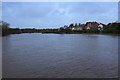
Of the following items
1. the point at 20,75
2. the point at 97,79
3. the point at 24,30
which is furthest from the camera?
the point at 24,30

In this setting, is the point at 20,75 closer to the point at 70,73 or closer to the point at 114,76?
the point at 70,73

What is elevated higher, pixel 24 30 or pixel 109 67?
pixel 24 30

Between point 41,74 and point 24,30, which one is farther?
point 24,30

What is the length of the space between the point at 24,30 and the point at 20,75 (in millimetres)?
57579

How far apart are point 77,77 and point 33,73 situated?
1250mm

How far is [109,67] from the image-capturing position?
16.0 feet

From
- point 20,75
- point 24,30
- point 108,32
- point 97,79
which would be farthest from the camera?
point 24,30

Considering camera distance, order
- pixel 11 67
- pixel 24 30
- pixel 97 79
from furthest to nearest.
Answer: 1. pixel 24 30
2. pixel 11 67
3. pixel 97 79

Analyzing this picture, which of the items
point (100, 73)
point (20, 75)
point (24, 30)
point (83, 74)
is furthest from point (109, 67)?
point (24, 30)

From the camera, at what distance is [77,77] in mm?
3797

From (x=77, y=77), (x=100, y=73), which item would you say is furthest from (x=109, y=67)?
(x=77, y=77)

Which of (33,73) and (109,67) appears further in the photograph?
(109,67)

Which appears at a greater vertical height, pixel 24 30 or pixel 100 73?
pixel 24 30

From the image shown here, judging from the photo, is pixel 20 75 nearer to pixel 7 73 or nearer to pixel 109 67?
pixel 7 73
